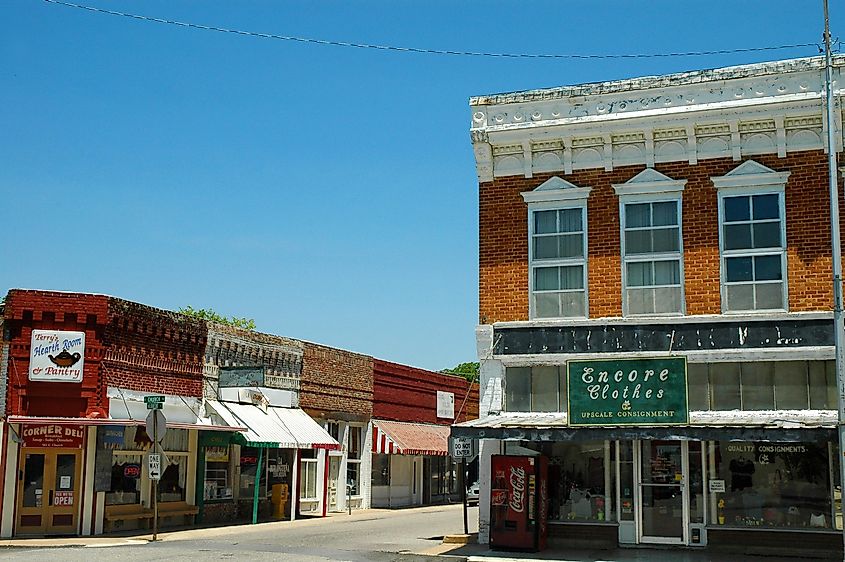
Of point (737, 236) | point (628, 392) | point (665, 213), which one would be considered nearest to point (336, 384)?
point (665, 213)

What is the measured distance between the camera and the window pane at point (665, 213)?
20.0 metres

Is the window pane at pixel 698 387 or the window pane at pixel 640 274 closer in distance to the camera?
the window pane at pixel 698 387

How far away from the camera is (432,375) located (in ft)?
136

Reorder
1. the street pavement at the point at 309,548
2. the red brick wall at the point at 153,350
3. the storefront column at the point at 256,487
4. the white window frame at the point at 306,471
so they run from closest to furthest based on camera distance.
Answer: the street pavement at the point at 309,548 → the red brick wall at the point at 153,350 → the storefront column at the point at 256,487 → the white window frame at the point at 306,471

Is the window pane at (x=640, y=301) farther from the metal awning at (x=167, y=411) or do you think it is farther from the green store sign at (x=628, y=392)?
the metal awning at (x=167, y=411)

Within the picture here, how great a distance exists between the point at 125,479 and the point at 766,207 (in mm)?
16190

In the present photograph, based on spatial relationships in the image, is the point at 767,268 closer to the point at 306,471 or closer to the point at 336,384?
the point at 336,384

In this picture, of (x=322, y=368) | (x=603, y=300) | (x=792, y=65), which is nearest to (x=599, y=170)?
(x=603, y=300)

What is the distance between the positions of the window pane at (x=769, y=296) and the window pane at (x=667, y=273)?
1.50 m

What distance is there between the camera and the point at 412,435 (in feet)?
123

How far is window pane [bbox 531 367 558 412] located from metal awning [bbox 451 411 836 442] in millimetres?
521

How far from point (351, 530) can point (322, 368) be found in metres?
8.19

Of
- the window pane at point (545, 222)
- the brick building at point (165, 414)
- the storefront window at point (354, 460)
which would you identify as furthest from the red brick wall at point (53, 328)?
the storefront window at point (354, 460)

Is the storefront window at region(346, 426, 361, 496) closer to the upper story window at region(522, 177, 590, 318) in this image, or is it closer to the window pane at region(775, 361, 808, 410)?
the upper story window at region(522, 177, 590, 318)
